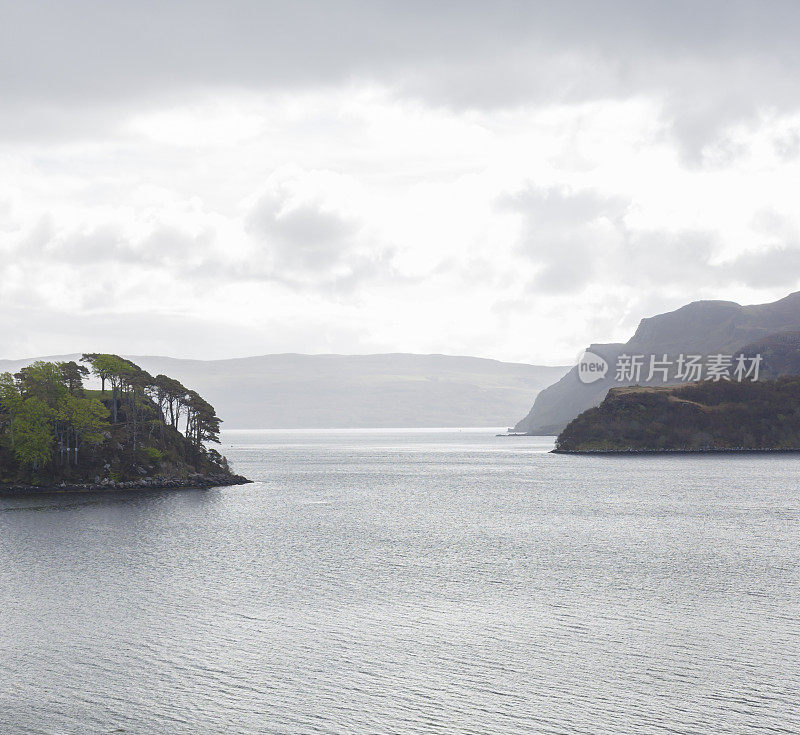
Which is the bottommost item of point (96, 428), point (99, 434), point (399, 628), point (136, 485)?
point (136, 485)

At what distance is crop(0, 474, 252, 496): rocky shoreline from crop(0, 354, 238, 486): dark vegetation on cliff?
1150 millimetres

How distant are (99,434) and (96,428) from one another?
57.2 inches

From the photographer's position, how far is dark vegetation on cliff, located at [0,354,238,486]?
510 feet

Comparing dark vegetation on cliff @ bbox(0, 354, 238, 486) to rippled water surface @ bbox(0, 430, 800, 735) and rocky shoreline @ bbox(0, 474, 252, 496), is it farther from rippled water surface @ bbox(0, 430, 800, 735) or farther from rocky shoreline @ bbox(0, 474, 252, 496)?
rippled water surface @ bbox(0, 430, 800, 735)

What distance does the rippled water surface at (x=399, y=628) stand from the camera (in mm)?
37781

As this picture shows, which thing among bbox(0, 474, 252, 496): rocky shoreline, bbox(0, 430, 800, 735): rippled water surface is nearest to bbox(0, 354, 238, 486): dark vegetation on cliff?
bbox(0, 474, 252, 496): rocky shoreline

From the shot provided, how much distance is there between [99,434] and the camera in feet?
540

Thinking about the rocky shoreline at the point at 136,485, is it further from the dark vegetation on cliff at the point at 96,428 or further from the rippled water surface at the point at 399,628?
the rippled water surface at the point at 399,628

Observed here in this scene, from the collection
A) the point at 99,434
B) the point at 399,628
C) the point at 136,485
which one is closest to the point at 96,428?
the point at 99,434

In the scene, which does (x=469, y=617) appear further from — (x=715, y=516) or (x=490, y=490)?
(x=490, y=490)

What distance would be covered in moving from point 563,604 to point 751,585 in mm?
18497

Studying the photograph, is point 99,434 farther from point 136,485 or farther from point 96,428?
point 136,485

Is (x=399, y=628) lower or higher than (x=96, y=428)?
lower

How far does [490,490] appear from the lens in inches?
6806
